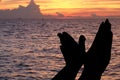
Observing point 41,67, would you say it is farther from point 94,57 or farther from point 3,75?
point 94,57

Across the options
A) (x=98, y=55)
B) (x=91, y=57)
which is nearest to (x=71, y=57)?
(x=91, y=57)

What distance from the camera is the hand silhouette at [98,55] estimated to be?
6.70m

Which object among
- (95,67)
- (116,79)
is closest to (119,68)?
(116,79)

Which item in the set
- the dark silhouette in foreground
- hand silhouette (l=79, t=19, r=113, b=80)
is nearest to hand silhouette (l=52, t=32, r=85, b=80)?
the dark silhouette in foreground

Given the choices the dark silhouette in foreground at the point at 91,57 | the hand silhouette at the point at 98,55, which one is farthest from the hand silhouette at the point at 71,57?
the hand silhouette at the point at 98,55

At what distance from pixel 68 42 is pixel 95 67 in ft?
2.51

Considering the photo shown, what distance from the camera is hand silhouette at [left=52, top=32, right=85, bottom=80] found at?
668cm

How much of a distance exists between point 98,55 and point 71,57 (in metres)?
0.57

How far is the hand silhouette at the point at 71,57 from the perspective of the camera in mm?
6684

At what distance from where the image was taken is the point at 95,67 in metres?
6.74

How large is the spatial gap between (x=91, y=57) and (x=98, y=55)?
15 cm

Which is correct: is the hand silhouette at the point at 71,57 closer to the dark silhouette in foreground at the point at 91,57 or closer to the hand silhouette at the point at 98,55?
the dark silhouette in foreground at the point at 91,57

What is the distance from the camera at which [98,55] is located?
22.0 feet

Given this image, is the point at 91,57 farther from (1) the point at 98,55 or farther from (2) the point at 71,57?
(2) the point at 71,57
